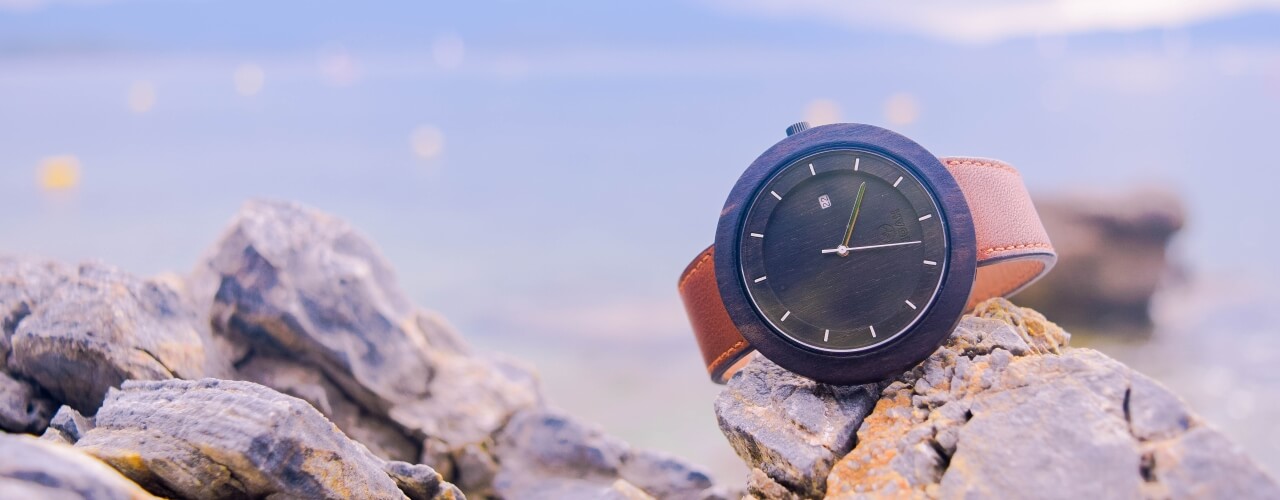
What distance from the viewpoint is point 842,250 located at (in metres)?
2.68

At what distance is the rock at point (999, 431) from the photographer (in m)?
2.02

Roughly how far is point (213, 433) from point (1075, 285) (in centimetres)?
952

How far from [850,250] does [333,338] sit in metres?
2.40

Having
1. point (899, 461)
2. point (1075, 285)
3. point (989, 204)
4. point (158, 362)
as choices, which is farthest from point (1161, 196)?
point (158, 362)

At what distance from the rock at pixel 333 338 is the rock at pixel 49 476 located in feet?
5.93

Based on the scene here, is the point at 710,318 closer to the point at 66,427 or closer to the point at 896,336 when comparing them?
the point at 896,336

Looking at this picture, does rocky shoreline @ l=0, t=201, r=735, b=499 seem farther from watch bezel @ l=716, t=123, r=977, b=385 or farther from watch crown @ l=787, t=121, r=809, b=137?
watch crown @ l=787, t=121, r=809, b=137

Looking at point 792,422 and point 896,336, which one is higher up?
point 896,336

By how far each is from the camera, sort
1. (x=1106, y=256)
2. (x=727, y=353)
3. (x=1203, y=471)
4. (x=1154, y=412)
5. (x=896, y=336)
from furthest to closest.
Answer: (x=1106, y=256) → (x=727, y=353) → (x=896, y=336) → (x=1154, y=412) → (x=1203, y=471)

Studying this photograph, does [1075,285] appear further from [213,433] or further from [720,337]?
[213,433]

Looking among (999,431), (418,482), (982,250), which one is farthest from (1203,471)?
(418,482)

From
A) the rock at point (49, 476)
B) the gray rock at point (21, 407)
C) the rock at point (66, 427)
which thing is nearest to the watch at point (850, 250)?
the rock at point (49, 476)

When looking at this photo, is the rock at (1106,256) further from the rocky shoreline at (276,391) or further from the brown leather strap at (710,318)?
the brown leather strap at (710,318)

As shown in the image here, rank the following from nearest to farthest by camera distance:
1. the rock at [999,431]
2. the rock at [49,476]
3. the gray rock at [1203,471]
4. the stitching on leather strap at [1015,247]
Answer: the rock at [49,476] → the gray rock at [1203,471] → the rock at [999,431] → the stitching on leather strap at [1015,247]
